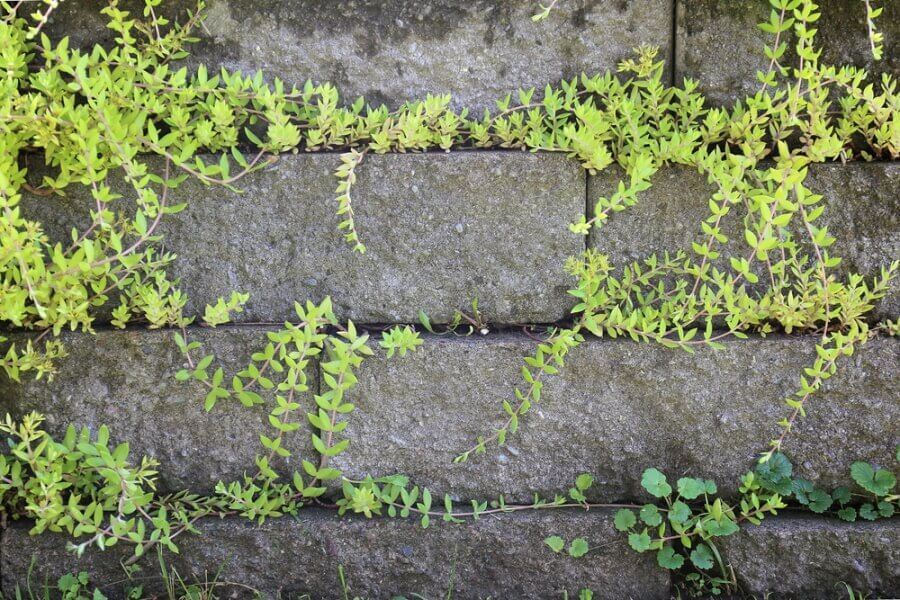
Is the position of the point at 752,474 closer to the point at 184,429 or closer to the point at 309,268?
the point at 309,268

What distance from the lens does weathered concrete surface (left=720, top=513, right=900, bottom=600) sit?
1.93m

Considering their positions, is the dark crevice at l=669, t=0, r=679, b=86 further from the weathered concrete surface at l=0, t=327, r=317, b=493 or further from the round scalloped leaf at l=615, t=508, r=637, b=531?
the weathered concrete surface at l=0, t=327, r=317, b=493

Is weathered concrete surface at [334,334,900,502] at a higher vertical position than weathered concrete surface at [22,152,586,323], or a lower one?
lower

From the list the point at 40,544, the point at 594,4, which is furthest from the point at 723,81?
the point at 40,544

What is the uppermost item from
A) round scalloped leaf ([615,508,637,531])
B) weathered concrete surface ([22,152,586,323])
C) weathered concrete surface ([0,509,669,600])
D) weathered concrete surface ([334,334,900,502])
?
weathered concrete surface ([22,152,586,323])

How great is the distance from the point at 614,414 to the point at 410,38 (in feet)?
3.71

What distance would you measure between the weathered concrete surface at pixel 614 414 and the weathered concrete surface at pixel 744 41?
2.31 ft

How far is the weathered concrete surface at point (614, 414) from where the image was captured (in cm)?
195

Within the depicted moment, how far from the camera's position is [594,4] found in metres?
1.96

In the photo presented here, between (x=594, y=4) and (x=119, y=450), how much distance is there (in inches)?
65.1

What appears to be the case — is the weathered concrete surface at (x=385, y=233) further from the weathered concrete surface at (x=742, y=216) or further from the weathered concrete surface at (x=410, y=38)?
the weathered concrete surface at (x=410, y=38)

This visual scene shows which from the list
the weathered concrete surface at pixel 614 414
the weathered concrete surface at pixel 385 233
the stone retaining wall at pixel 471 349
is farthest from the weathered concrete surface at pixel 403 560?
the weathered concrete surface at pixel 385 233

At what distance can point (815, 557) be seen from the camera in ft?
6.38

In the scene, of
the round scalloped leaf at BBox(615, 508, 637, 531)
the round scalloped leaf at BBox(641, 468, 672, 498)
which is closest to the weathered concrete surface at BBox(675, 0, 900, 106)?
the round scalloped leaf at BBox(641, 468, 672, 498)
